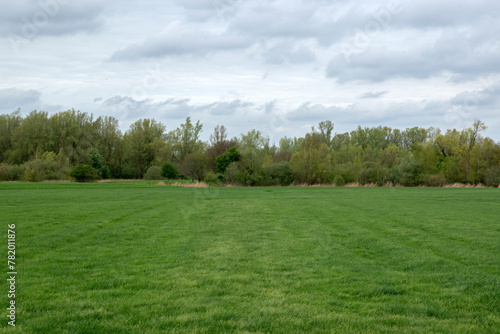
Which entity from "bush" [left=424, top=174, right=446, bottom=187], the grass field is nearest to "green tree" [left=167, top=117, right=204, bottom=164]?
"bush" [left=424, top=174, right=446, bottom=187]

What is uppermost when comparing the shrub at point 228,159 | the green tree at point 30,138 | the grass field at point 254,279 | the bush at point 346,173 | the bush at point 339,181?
the green tree at point 30,138

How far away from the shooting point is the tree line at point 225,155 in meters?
57.5

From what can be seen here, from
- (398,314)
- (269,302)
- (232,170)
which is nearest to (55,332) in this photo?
(269,302)

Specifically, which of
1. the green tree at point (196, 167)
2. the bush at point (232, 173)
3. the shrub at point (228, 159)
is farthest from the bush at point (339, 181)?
the green tree at point (196, 167)

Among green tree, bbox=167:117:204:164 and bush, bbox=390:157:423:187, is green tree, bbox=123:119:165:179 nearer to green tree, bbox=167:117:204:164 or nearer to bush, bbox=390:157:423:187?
green tree, bbox=167:117:204:164

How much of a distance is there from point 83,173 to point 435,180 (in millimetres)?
52155

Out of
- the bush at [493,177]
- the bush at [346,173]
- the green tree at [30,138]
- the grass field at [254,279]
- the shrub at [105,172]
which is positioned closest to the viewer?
the grass field at [254,279]

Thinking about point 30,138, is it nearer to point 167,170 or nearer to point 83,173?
point 83,173

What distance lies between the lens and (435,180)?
187 ft

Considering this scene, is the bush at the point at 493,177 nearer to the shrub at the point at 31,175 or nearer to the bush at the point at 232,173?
the bush at the point at 232,173

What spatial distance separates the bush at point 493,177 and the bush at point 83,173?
5747cm

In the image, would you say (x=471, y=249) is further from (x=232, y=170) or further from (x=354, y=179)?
(x=354, y=179)

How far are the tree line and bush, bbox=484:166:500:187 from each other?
120 mm

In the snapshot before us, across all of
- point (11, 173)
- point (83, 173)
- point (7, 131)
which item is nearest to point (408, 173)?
point (83, 173)
